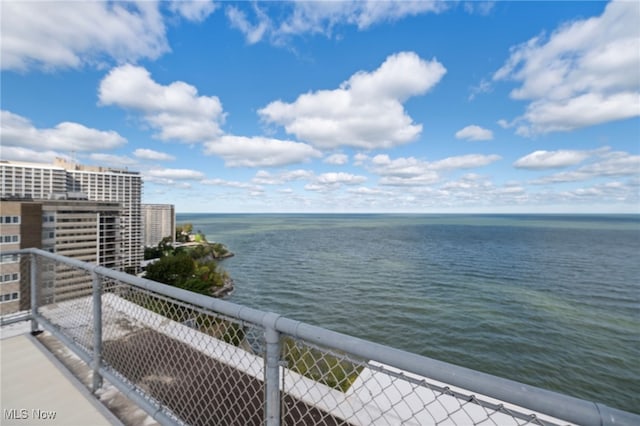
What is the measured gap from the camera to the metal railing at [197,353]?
4.50 ft

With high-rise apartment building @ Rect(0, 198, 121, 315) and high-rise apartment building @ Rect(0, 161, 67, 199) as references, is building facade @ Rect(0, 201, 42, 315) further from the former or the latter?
high-rise apartment building @ Rect(0, 161, 67, 199)

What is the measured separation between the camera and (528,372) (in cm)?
1633

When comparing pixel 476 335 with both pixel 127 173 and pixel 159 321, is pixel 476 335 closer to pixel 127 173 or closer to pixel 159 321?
pixel 159 321

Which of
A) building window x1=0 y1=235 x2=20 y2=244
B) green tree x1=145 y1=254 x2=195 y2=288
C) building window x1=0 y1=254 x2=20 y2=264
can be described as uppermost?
building window x1=0 y1=254 x2=20 y2=264

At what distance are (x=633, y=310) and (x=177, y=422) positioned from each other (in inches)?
1465

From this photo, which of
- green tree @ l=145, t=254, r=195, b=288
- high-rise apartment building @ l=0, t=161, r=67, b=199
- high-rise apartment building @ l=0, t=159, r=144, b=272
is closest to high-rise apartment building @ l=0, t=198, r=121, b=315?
green tree @ l=145, t=254, r=195, b=288

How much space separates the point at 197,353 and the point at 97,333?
1088 millimetres

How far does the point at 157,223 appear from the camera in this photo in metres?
82.4

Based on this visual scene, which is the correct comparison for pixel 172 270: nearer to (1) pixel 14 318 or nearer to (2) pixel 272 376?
(1) pixel 14 318

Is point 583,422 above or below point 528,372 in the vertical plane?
above

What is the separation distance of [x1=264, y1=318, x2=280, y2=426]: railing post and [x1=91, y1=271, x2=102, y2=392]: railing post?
1832mm

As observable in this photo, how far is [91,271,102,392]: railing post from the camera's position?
2305 millimetres

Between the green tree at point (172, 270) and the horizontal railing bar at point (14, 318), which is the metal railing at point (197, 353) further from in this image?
the green tree at point (172, 270)

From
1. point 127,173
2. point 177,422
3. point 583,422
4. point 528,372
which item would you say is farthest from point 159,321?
point 127,173
